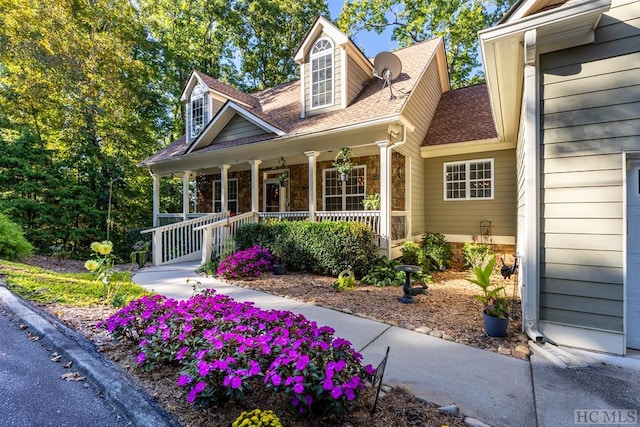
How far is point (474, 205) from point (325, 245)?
4.81 m

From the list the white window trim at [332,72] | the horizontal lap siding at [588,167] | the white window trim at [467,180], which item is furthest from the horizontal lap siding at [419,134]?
the horizontal lap siding at [588,167]

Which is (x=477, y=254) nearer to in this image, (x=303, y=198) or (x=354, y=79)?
(x=303, y=198)

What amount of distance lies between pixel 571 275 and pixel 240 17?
2143cm

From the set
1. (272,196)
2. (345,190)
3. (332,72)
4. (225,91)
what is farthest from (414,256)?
(225,91)

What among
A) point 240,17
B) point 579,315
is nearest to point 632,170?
point 579,315

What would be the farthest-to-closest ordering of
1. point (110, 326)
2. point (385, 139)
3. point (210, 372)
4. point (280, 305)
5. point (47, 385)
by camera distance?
1. point (385, 139)
2. point (280, 305)
3. point (110, 326)
4. point (47, 385)
5. point (210, 372)

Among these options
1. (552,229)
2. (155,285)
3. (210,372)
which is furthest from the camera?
(155,285)

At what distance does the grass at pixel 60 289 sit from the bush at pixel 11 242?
232 cm

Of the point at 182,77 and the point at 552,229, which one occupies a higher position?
the point at 182,77

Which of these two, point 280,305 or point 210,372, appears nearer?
point 210,372

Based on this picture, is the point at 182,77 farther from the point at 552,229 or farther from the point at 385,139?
the point at 552,229

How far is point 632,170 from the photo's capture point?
3174mm

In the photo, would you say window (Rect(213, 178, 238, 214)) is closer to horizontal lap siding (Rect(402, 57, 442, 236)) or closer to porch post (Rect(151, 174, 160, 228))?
porch post (Rect(151, 174, 160, 228))

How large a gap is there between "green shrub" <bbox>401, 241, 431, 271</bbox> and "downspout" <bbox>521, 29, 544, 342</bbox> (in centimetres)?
408
